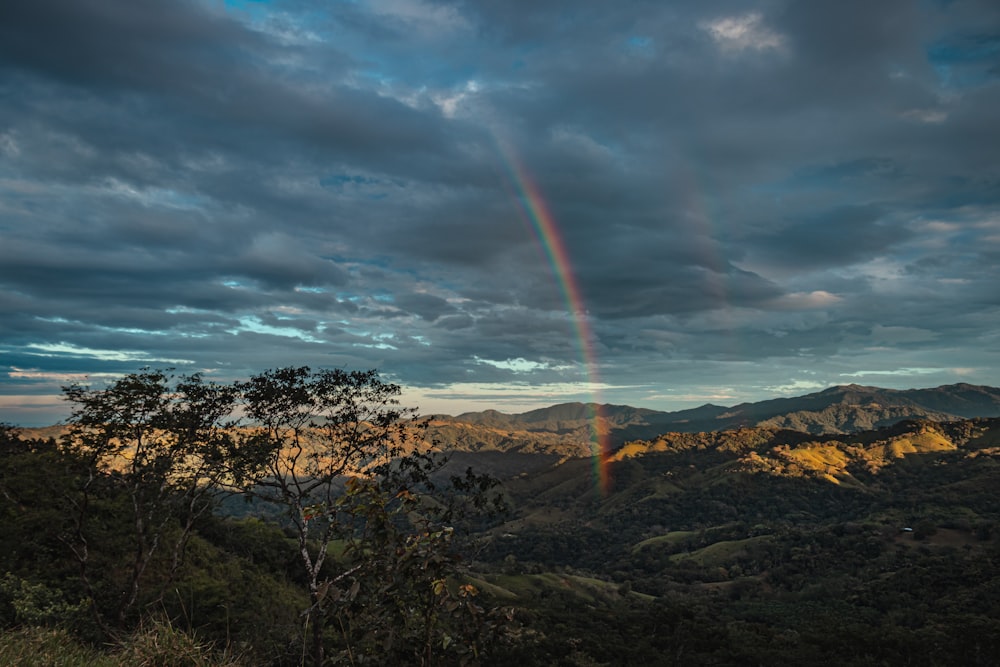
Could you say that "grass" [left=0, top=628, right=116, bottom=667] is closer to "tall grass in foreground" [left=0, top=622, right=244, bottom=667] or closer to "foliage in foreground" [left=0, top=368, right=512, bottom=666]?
"tall grass in foreground" [left=0, top=622, right=244, bottom=667]

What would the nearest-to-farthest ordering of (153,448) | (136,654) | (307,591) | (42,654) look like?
(136,654) < (42,654) < (153,448) < (307,591)

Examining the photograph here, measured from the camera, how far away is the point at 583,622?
359 feet

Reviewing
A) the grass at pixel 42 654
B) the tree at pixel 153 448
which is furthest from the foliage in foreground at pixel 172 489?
the grass at pixel 42 654

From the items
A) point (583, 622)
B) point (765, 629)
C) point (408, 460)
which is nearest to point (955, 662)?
point (765, 629)

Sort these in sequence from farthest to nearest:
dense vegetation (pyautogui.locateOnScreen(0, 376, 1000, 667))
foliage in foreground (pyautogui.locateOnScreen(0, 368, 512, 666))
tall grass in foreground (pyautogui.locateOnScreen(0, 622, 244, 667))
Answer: foliage in foreground (pyautogui.locateOnScreen(0, 368, 512, 666)), tall grass in foreground (pyautogui.locateOnScreen(0, 622, 244, 667)), dense vegetation (pyautogui.locateOnScreen(0, 376, 1000, 667))

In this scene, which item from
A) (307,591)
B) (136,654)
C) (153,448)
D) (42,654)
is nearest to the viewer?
(136,654)

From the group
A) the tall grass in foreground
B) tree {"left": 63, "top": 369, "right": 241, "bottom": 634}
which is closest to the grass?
the tall grass in foreground

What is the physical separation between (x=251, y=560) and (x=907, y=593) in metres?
175

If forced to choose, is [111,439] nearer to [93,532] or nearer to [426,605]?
[93,532]

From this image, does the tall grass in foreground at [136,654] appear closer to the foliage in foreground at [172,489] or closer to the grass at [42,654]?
the grass at [42,654]

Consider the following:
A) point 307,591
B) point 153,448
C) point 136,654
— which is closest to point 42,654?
point 136,654

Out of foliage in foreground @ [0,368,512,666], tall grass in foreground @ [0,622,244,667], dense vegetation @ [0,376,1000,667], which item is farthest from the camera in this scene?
foliage in foreground @ [0,368,512,666]

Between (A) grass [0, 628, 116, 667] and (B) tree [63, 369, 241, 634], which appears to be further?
(B) tree [63, 369, 241, 634]

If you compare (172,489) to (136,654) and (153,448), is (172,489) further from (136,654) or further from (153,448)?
(136,654)
